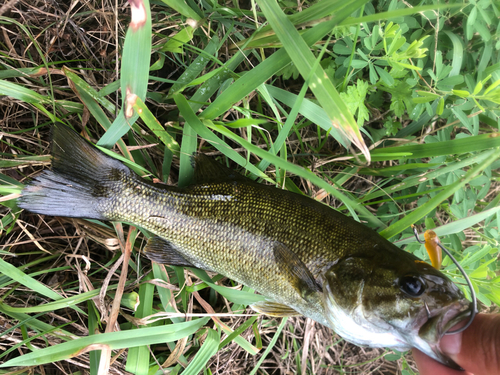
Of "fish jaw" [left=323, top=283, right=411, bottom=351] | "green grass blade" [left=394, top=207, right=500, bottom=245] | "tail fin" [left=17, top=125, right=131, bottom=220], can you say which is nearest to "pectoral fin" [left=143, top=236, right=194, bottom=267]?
"tail fin" [left=17, top=125, right=131, bottom=220]

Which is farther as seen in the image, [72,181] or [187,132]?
[187,132]

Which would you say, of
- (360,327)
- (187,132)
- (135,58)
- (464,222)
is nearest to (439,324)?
(360,327)

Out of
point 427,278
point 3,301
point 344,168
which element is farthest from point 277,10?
point 3,301

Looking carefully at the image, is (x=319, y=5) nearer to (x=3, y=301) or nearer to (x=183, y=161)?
(x=183, y=161)

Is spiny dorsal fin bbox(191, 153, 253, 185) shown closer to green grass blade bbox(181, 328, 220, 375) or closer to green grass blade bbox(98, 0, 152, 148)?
green grass blade bbox(98, 0, 152, 148)

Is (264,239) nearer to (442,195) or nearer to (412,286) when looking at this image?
(412,286)

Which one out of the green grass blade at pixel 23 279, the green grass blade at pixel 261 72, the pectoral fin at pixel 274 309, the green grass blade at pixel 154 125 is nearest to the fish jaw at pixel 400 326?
the pectoral fin at pixel 274 309

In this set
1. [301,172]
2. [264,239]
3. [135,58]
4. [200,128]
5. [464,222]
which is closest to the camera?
[301,172]
